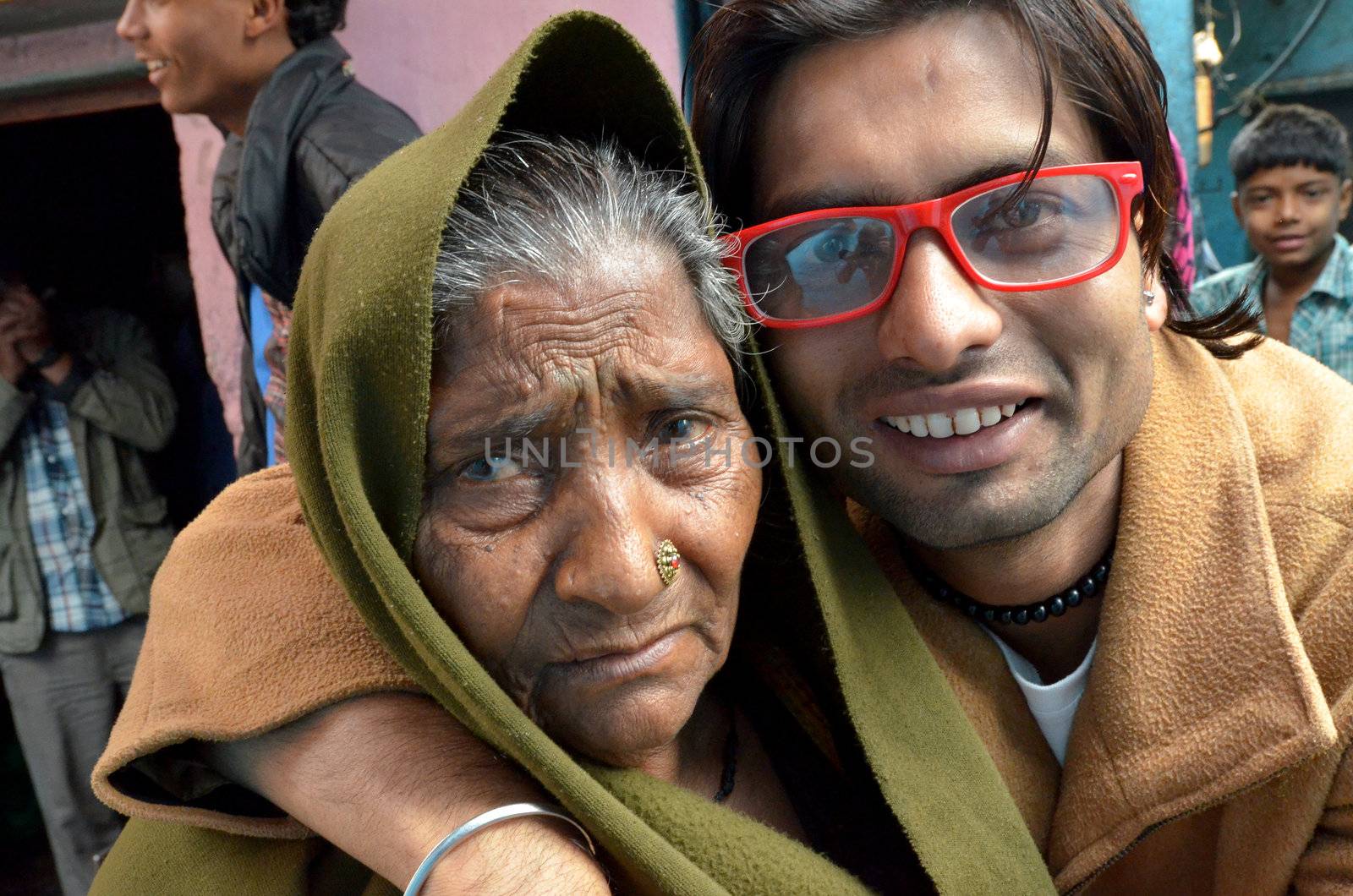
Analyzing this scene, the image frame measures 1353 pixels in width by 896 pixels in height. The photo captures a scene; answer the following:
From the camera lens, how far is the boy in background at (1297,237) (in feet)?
16.2

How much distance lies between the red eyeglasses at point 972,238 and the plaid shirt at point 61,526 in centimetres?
368

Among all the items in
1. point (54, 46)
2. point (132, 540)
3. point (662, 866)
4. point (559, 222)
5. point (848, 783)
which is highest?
point (54, 46)

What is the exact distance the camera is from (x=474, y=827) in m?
1.27

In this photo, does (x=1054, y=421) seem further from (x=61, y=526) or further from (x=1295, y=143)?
(x=1295, y=143)

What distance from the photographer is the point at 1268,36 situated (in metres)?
8.30

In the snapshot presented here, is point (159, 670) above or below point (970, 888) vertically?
above

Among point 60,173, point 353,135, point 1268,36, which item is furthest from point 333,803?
point 1268,36

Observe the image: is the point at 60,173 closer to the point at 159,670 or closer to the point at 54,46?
the point at 54,46

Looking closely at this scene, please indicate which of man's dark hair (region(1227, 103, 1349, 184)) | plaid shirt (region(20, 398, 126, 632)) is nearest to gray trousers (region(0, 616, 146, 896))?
plaid shirt (region(20, 398, 126, 632))

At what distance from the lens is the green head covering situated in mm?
1307

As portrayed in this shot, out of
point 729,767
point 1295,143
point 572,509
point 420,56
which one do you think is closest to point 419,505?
point 572,509

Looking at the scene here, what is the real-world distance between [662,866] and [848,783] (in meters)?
0.52

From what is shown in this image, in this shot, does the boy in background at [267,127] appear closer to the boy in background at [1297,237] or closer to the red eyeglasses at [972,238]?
the red eyeglasses at [972,238]

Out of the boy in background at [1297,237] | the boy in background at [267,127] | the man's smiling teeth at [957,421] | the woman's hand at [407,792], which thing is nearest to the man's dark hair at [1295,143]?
the boy in background at [1297,237]
